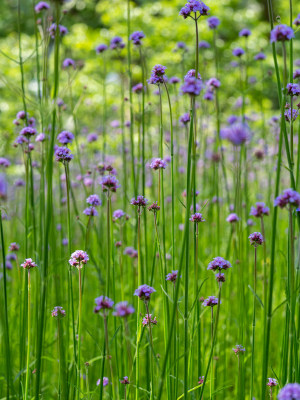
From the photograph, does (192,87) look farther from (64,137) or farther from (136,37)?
(136,37)

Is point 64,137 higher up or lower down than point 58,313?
higher up

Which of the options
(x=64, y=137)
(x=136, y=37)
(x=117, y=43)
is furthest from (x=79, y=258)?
(x=117, y=43)

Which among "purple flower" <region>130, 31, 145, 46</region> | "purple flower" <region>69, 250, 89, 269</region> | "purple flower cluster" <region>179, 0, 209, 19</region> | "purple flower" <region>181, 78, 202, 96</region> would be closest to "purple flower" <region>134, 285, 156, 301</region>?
"purple flower" <region>69, 250, 89, 269</region>

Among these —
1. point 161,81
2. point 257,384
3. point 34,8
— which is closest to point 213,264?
point 161,81

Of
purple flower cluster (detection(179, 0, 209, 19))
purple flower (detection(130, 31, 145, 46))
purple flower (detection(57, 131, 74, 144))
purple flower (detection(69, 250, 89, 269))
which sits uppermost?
purple flower (detection(130, 31, 145, 46))

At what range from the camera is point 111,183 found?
1.17 m

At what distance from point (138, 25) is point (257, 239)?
8.64 meters

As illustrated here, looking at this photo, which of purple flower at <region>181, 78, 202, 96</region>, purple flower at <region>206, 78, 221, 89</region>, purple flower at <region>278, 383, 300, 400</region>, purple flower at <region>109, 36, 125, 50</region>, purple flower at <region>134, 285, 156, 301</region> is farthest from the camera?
purple flower at <region>109, 36, 125, 50</region>

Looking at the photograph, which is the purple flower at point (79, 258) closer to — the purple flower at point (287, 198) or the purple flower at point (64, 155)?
the purple flower at point (64, 155)

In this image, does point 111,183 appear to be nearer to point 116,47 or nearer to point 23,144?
point 23,144

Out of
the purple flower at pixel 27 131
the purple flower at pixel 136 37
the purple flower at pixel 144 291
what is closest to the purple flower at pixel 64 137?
the purple flower at pixel 27 131

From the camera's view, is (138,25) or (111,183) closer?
(111,183)

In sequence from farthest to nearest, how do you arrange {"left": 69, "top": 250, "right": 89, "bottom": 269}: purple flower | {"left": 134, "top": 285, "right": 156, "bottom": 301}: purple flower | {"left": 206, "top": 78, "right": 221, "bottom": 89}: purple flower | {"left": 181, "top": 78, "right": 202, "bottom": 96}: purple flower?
1. {"left": 206, "top": 78, "right": 221, "bottom": 89}: purple flower
2. {"left": 69, "top": 250, "right": 89, "bottom": 269}: purple flower
3. {"left": 134, "top": 285, "right": 156, "bottom": 301}: purple flower
4. {"left": 181, "top": 78, "right": 202, "bottom": 96}: purple flower

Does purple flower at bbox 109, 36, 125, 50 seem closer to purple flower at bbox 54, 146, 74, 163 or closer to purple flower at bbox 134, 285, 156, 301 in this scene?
purple flower at bbox 54, 146, 74, 163
